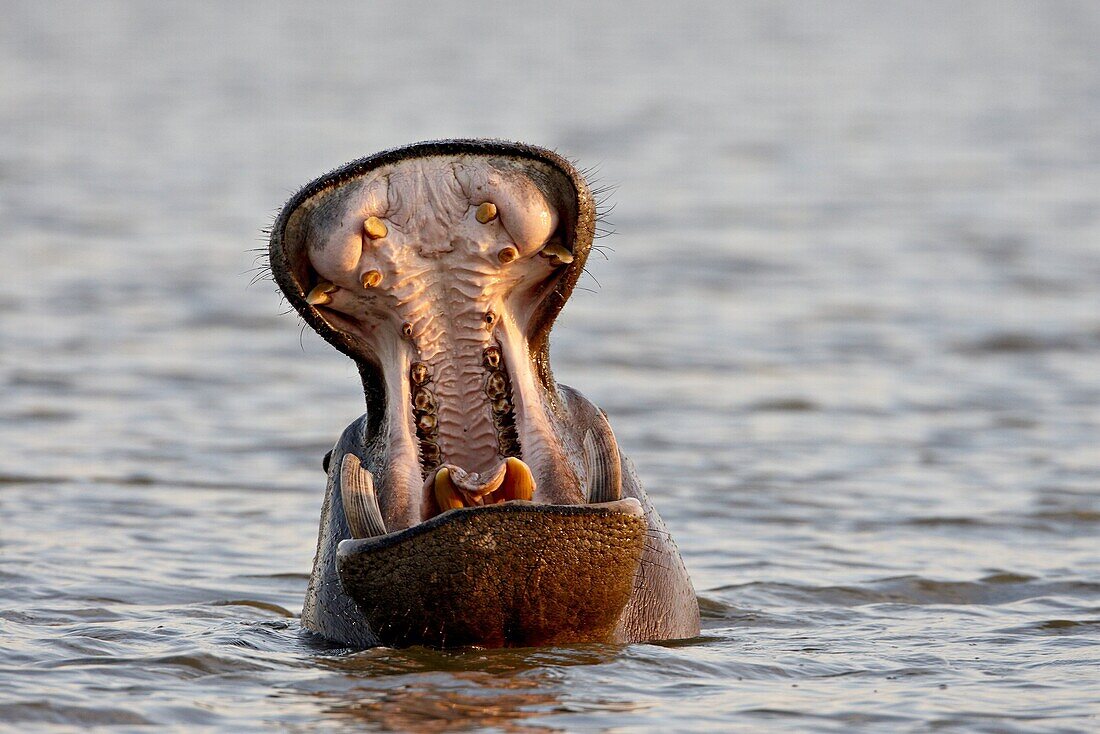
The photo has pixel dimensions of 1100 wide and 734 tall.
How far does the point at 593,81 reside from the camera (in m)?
28.8

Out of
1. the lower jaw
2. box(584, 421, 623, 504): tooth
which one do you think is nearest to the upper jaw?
box(584, 421, 623, 504): tooth

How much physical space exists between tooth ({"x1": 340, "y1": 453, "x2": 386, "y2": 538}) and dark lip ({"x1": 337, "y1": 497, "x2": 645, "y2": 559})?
5 centimetres

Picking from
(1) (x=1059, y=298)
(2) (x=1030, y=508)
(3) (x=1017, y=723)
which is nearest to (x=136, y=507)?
A: (2) (x=1030, y=508)

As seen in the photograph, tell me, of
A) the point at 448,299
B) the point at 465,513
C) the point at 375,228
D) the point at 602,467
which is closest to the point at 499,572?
the point at 465,513

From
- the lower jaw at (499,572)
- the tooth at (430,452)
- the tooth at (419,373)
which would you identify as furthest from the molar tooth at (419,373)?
the lower jaw at (499,572)

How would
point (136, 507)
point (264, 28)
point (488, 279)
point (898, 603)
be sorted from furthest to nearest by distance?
point (264, 28), point (136, 507), point (898, 603), point (488, 279)

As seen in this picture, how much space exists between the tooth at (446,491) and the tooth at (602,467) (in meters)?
0.36

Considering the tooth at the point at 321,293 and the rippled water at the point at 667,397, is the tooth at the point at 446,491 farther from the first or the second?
the tooth at the point at 321,293

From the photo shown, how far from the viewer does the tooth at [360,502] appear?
494 cm

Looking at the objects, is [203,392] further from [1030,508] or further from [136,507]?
[1030,508]

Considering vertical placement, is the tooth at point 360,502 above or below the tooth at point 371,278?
below

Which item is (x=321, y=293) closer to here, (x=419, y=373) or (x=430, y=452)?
(x=419, y=373)

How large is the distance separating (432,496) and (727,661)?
3.79 feet

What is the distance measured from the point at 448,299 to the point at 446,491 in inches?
21.4
